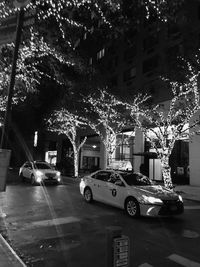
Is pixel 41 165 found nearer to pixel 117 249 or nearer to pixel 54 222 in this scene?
pixel 54 222

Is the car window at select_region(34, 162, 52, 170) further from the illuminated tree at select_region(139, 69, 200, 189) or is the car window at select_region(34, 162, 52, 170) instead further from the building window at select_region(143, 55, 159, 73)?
the building window at select_region(143, 55, 159, 73)

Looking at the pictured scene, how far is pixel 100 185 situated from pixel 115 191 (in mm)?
1051

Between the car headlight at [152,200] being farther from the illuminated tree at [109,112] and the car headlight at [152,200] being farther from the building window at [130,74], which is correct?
the building window at [130,74]

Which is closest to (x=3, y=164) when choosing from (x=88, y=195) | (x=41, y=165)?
(x=88, y=195)

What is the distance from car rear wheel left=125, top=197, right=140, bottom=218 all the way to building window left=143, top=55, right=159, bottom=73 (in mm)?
22506

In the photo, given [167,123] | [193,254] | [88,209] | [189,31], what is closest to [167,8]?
[193,254]

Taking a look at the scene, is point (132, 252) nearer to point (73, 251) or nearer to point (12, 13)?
point (73, 251)

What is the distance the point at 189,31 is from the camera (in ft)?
75.8

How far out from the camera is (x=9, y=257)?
5.49 metres

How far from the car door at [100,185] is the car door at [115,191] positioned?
23cm

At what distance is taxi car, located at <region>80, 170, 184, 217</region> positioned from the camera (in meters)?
9.47

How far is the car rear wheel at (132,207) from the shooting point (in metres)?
9.77

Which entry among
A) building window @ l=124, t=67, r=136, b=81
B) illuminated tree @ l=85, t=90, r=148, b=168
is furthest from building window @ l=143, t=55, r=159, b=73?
illuminated tree @ l=85, t=90, r=148, b=168

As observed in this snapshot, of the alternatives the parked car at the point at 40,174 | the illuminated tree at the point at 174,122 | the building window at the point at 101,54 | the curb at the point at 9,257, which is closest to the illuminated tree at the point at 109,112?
the illuminated tree at the point at 174,122
